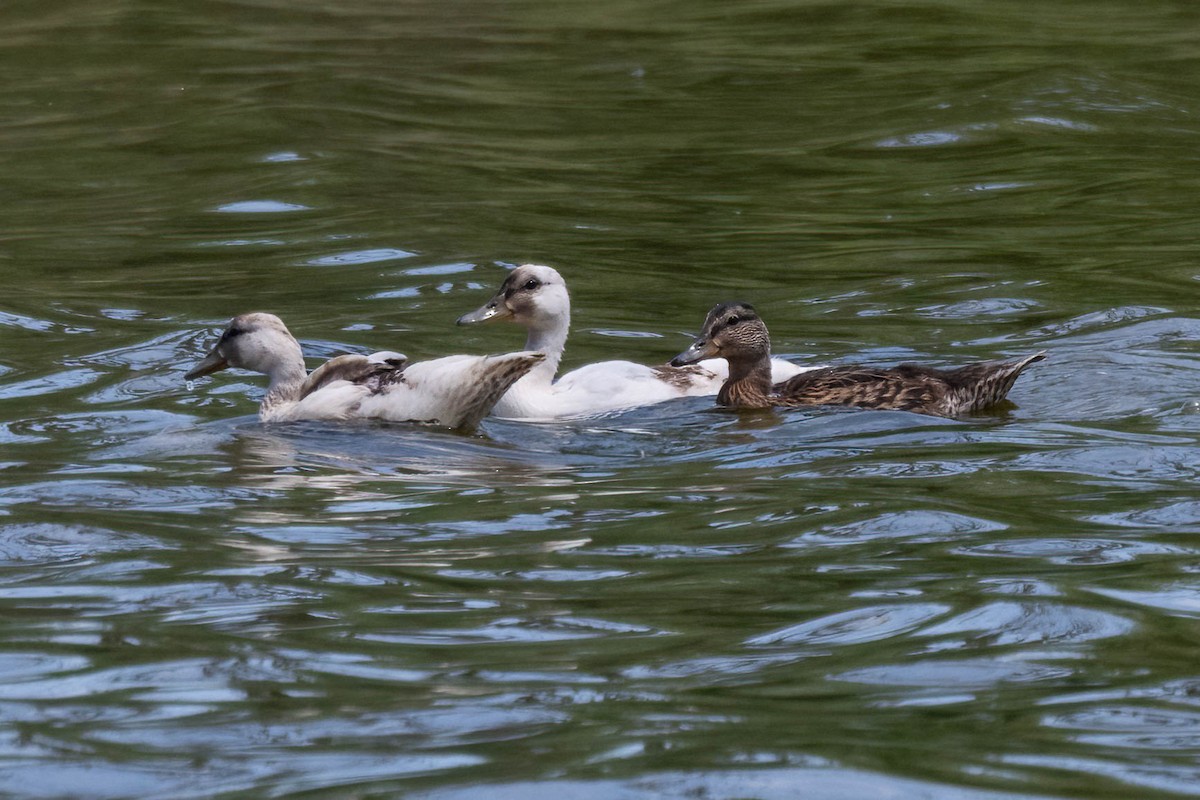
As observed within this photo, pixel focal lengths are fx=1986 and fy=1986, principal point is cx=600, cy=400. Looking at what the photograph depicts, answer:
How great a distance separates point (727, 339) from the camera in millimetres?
10734

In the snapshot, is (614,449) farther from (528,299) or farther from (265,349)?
(265,349)

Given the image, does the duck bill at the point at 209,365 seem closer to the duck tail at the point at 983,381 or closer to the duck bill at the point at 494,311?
the duck bill at the point at 494,311

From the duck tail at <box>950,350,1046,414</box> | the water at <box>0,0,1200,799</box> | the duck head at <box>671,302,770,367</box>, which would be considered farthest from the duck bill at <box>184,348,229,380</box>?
the duck tail at <box>950,350,1046,414</box>

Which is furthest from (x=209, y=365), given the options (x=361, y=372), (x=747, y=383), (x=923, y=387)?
(x=923, y=387)

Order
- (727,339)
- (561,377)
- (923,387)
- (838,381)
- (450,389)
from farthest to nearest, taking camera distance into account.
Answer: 1. (561,377)
2. (727,339)
3. (838,381)
4. (923,387)
5. (450,389)

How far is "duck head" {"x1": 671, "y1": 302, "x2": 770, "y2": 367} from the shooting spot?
1073 cm

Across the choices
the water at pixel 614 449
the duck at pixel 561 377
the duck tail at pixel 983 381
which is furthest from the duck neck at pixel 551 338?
the duck tail at pixel 983 381

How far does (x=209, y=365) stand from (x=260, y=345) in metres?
0.44

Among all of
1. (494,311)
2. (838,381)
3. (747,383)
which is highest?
(494,311)

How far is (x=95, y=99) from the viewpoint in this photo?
69.7 feet

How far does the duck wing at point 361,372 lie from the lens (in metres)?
9.93

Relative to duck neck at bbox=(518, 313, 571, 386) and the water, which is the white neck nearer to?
duck neck at bbox=(518, 313, 571, 386)

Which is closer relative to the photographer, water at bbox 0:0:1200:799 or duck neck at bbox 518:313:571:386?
water at bbox 0:0:1200:799

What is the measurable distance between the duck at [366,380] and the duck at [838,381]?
1.29m
